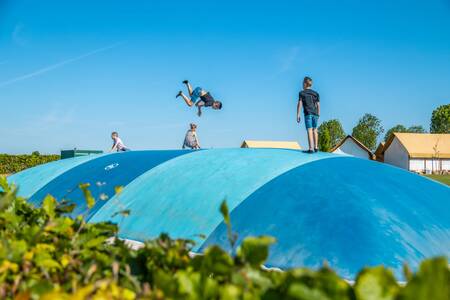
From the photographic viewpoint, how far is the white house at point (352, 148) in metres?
59.6

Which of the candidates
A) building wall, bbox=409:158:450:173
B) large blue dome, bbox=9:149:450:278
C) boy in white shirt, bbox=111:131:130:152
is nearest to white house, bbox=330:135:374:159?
building wall, bbox=409:158:450:173

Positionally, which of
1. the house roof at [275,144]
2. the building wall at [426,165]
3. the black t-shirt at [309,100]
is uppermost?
the black t-shirt at [309,100]

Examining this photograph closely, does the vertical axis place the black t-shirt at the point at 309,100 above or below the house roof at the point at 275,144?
above

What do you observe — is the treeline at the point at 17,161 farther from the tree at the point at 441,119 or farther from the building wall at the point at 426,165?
the tree at the point at 441,119

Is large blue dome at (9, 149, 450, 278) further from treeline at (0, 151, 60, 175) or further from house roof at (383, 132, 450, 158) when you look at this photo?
house roof at (383, 132, 450, 158)

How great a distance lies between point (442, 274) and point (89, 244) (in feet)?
4.00

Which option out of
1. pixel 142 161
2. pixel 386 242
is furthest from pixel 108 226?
pixel 142 161

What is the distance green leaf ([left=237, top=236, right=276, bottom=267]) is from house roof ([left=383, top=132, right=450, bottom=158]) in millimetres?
56214

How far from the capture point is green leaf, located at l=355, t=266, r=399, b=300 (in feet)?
3.55

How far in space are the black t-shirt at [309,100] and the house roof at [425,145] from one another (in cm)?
4854

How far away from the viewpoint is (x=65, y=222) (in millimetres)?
1797

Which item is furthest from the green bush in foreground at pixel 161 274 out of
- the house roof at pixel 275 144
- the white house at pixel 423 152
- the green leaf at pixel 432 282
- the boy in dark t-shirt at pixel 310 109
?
the white house at pixel 423 152

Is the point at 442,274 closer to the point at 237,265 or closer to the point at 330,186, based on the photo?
the point at 237,265

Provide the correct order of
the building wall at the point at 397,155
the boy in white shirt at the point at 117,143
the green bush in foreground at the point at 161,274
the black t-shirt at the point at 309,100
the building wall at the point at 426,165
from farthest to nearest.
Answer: the building wall at the point at 397,155
the building wall at the point at 426,165
the boy in white shirt at the point at 117,143
the black t-shirt at the point at 309,100
the green bush in foreground at the point at 161,274
